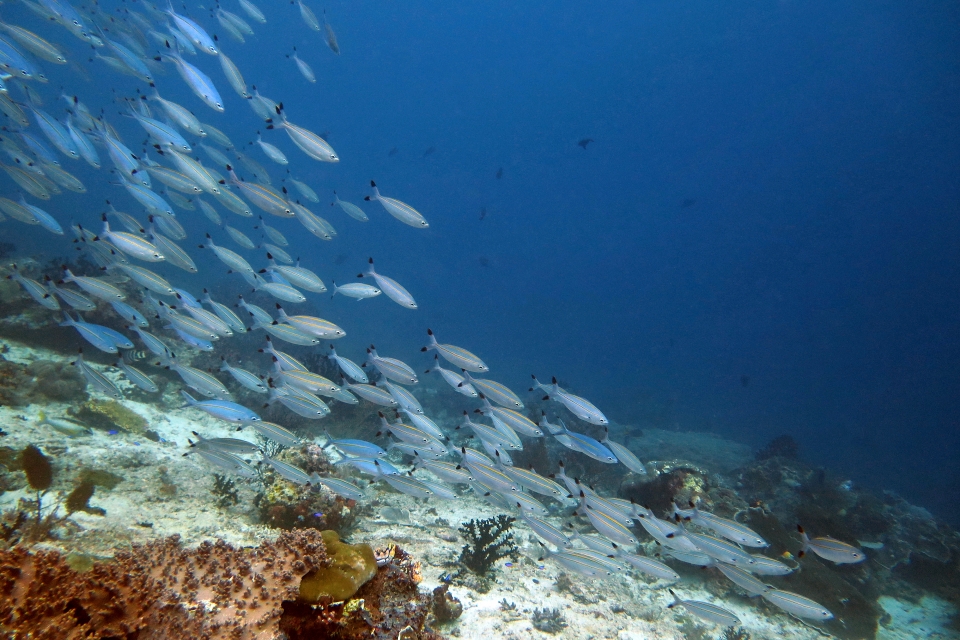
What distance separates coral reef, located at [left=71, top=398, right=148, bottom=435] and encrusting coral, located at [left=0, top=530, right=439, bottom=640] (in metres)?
5.78

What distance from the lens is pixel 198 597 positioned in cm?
241

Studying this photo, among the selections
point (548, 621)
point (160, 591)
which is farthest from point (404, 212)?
point (548, 621)

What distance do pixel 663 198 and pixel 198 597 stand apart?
125930 mm

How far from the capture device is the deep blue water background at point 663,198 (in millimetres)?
53344

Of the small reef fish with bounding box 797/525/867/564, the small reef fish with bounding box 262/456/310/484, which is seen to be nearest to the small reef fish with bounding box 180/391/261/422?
the small reef fish with bounding box 262/456/310/484

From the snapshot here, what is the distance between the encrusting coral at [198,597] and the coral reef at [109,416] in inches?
228

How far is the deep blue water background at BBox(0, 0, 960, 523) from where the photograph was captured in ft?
175

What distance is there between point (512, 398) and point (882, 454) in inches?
2031

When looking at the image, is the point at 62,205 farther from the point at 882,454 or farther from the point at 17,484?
the point at 882,454

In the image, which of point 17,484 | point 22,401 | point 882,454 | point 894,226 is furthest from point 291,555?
point 894,226

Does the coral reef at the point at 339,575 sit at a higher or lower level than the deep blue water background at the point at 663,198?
lower

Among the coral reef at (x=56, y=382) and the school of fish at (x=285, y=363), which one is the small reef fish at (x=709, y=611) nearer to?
the school of fish at (x=285, y=363)

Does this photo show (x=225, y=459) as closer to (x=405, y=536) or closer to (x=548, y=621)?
(x=405, y=536)

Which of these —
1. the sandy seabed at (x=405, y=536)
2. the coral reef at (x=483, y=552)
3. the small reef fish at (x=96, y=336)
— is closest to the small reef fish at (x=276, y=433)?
the sandy seabed at (x=405, y=536)
